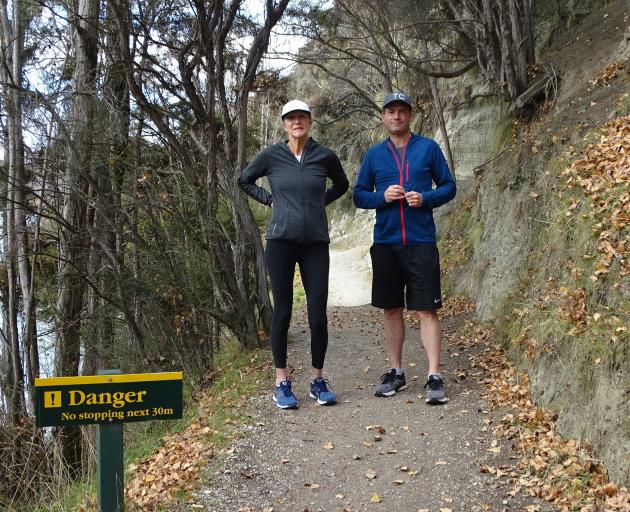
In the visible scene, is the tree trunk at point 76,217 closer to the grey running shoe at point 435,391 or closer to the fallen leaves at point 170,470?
the fallen leaves at point 170,470

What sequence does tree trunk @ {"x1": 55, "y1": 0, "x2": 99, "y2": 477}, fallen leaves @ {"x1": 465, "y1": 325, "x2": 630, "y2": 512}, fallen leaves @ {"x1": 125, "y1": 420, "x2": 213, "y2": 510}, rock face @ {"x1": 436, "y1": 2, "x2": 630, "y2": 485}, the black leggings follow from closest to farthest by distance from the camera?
1. fallen leaves @ {"x1": 465, "y1": 325, "x2": 630, "y2": 512}
2. rock face @ {"x1": 436, "y1": 2, "x2": 630, "y2": 485}
3. fallen leaves @ {"x1": 125, "y1": 420, "x2": 213, "y2": 510}
4. the black leggings
5. tree trunk @ {"x1": 55, "y1": 0, "x2": 99, "y2": 477}

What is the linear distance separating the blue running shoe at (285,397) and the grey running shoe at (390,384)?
2.35 feet

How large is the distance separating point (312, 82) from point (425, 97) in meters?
16.7

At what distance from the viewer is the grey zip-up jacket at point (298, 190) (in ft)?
15.0

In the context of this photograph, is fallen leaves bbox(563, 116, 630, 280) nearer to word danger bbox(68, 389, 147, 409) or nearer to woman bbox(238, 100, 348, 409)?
woman bbox(238, 100, 348, 409)

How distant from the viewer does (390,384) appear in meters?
5.06

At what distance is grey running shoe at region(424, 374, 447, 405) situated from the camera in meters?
4.72

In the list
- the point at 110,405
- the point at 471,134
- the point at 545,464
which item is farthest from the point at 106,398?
the point at 471,134

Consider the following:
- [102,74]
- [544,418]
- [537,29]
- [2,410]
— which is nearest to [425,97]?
[537,29]

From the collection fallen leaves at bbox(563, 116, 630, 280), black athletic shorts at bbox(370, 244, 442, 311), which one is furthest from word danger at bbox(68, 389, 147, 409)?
fallen leaves at bbox(563, 116, 630, 280)

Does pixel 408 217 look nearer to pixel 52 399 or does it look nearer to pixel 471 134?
pixel 52 399

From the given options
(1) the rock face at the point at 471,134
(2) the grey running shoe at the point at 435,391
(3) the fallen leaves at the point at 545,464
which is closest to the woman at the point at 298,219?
(2) the grey running shoe at the point at 435,391

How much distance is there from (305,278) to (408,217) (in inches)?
37.1

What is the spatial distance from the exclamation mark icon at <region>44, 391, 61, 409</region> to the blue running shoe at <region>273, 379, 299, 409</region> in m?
2.35
